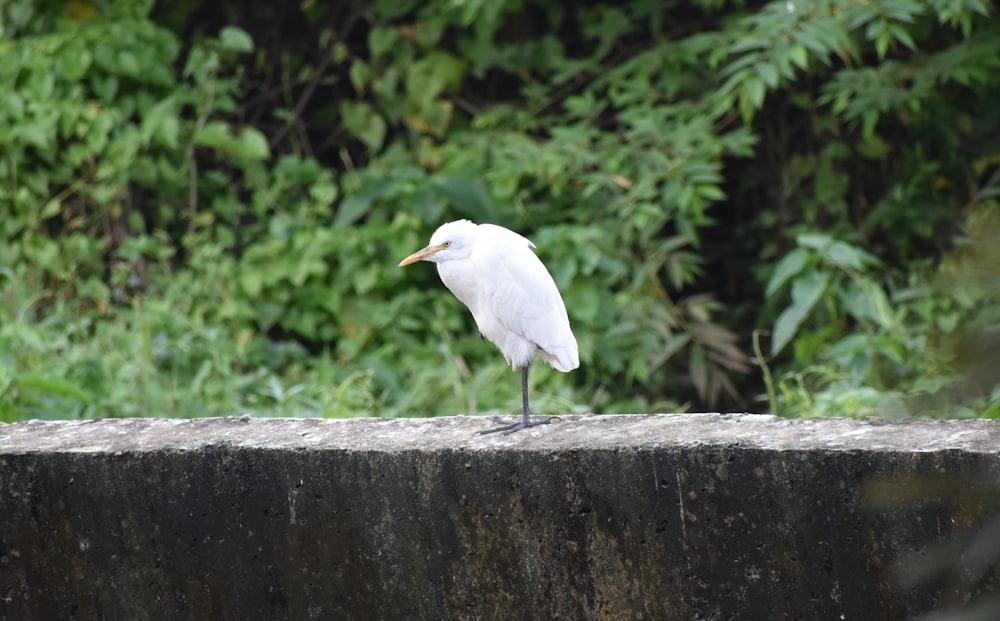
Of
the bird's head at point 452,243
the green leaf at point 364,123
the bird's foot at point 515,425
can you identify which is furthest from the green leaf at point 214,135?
the bird's foot at point 515,425

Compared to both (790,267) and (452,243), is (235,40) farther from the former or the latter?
(452,243)

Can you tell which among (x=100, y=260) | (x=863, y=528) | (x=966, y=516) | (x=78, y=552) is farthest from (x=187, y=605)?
(x=100, y=260)

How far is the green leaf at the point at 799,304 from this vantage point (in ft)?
13.0

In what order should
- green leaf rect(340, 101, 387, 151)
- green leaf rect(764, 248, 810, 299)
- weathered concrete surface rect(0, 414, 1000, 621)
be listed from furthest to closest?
green leaf rect(340, 101, 387, 151) < green leaf rect(764, 248, 810, 299) < weathered concrete surface rect(0, 414, 1000, 621)

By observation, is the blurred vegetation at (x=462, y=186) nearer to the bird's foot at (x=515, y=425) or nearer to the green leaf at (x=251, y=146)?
the green leaf at (x=251, y=146)

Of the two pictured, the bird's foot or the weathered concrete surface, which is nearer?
the weathered concrete surface

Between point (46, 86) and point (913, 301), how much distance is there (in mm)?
3726

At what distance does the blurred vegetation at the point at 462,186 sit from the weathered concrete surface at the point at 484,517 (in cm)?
161

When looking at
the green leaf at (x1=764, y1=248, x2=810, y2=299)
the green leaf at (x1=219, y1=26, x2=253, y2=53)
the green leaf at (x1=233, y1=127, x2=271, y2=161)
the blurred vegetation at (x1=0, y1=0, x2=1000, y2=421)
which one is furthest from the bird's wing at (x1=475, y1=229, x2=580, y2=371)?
the green leaf at (x1=219, y1=26, x2=253, y2=53)

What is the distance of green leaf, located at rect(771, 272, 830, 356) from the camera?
397 cm

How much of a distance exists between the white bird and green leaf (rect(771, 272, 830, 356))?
1.40 metres

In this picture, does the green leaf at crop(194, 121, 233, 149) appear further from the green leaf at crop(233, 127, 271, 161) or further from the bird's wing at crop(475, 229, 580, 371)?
the bird's wing at crop(475, 229, 580, 371)

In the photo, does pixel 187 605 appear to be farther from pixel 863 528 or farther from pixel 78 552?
pixel 863 528

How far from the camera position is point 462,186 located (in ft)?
16.3
